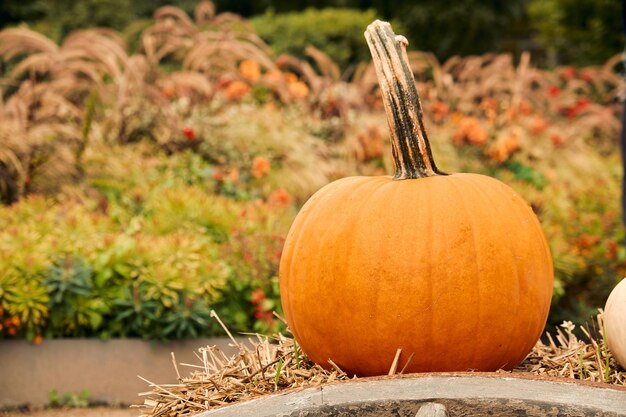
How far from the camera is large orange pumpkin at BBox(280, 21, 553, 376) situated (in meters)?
1.82

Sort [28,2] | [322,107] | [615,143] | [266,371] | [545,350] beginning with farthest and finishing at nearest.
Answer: [28,2] → [615,143] → [322,107] → [545,350] → [266,371]

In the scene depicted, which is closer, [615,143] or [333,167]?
[333,167]

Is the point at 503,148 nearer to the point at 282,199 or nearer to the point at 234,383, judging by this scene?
the point at 282,199

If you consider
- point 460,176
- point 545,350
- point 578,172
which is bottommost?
point 578,172

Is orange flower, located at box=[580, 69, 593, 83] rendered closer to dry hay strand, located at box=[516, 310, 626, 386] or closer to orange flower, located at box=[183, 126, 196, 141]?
orange flower, located at box=[183, 126, 196, 141]

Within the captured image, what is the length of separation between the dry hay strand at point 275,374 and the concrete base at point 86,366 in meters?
1.81

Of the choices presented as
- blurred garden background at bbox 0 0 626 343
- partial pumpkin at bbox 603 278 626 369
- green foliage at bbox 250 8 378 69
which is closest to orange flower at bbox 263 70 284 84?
blurred garden background at bbox 0 0 626 343

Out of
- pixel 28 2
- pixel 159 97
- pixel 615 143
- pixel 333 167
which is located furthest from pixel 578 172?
pixel 28 2

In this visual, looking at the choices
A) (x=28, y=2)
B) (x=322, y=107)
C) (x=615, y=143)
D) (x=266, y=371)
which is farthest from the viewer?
(x=28, y=2)

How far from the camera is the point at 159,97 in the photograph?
6125mm

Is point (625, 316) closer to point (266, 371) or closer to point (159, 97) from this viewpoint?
point (266, 371)

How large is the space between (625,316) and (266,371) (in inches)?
31.9

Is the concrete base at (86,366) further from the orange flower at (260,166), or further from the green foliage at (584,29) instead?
the green foliage at (584,29)

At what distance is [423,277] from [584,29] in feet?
46.9
